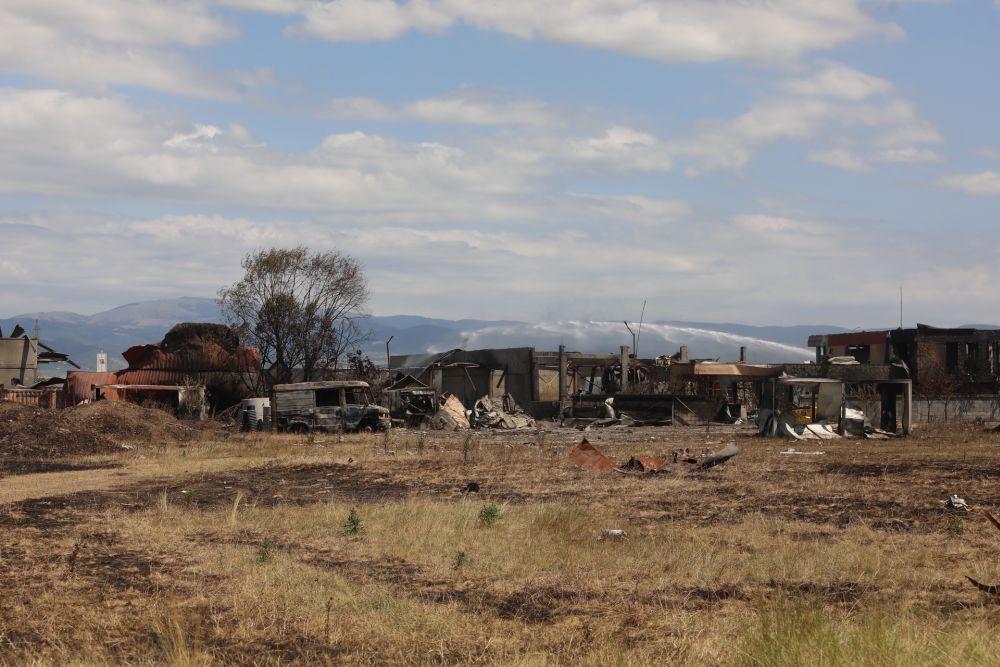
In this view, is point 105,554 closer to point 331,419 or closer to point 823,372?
point 331,419

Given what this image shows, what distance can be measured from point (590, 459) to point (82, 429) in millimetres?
15438

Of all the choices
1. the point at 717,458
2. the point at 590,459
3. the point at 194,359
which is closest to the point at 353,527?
the point at 590,459

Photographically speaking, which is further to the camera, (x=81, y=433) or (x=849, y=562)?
(x=81, y=433)

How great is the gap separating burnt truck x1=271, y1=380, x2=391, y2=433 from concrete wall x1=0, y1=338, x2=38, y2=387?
20.6 metres

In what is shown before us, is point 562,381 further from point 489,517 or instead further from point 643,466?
point 489,517

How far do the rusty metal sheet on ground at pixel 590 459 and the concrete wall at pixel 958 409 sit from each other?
21.2 meters

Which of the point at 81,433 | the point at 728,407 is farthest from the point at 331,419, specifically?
the point at 728,407

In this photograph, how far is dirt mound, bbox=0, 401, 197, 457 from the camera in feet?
90.0

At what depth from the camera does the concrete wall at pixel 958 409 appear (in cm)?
3872

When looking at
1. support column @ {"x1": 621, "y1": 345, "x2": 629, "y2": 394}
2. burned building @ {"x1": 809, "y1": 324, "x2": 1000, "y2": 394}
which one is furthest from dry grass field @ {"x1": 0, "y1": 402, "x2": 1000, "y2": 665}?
burned building @ {"x1": 809, "y1": 324, "x2": 1000, "y2": 394}

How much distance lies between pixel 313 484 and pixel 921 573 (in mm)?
11901

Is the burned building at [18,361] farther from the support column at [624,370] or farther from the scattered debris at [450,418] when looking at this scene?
the support column at [624,370]

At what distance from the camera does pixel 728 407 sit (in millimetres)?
39094

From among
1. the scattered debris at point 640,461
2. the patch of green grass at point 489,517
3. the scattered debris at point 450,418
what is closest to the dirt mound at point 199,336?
the scattered debris at point 450,418
